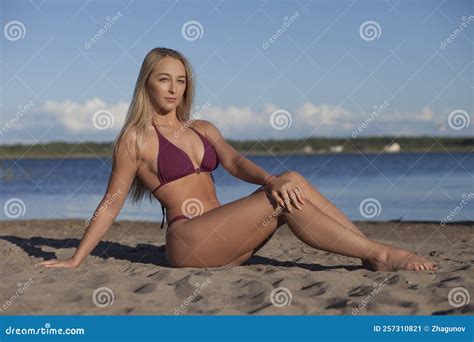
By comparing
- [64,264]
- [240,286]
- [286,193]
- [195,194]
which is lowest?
[64,264]

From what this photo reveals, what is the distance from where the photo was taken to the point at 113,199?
178 inches

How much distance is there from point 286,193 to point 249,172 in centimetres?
46

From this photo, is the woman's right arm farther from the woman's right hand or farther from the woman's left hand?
the woman's left hand

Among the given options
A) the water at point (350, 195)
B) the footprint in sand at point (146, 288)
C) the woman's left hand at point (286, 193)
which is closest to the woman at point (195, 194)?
the woman's left hand at point (286, 193)

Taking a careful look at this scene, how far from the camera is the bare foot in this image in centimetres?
429

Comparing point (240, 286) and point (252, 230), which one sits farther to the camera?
point (252, 230)

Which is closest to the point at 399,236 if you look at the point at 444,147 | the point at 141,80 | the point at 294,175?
the point at 294,175

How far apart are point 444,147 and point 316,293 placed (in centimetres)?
3233

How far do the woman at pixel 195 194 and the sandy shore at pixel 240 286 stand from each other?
149mm

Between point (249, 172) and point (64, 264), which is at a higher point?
point (249, 172)

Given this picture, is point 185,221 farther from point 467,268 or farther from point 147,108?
point 467,268

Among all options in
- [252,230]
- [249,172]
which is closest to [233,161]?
[249,172]

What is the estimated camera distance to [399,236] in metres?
7.04

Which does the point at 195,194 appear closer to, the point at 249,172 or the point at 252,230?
the point at 249,172
